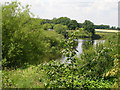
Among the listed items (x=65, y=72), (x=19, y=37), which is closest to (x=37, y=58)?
(x=19, y=37)

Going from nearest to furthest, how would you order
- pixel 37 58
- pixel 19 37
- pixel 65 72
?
pixel 65 72 < pixel 19 37 < pixel 37 58

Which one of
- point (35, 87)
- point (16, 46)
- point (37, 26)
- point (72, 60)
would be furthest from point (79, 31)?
point (37, 26)

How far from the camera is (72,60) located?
3.17 meters

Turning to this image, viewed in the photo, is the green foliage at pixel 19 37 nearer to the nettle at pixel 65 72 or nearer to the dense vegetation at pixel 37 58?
the dense vegetation at pixel 37 58

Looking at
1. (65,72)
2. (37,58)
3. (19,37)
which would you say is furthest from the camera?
(37,58)

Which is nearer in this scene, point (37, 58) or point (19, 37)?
point (19, 37)

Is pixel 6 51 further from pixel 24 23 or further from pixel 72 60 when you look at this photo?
pixel 72 60

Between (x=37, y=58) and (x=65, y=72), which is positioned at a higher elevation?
(x=65, y=72)

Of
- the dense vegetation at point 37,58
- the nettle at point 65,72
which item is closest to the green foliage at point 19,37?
the dense vegetation at point 37,58

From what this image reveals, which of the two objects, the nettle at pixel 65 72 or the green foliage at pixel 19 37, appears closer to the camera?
the nettle at pixel 65 72

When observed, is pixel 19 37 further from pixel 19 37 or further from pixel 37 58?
pixel 37 58

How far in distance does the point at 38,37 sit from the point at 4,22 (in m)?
3.25

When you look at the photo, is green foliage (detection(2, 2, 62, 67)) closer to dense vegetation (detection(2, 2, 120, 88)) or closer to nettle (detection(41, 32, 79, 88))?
dense vegetation (detection(2, 2, 120, 88))

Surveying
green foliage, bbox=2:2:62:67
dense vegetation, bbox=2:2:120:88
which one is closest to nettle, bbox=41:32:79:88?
dense vegetation, bbox=2:2:120:88
